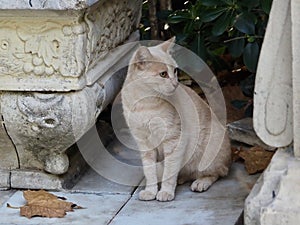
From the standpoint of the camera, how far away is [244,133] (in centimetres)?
495

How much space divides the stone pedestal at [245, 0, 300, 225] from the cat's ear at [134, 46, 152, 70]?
2.59ft

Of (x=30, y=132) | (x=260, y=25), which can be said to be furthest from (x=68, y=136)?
(x=260, y=25)

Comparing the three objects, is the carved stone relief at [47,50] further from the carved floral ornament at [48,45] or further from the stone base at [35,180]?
the stone base at [35,180]

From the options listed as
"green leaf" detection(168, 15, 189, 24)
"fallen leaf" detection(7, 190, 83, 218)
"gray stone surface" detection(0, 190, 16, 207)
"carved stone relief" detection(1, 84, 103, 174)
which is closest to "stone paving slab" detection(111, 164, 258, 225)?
"fallen leaf" detection(7, 190, 83, 218)

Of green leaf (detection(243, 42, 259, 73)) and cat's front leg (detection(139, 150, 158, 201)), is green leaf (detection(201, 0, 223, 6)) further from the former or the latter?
cat's front leg (detection(139, 150, 158, 201))

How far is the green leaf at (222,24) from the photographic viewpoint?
4.80m

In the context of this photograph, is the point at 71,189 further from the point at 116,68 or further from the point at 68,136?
the point at 116,68

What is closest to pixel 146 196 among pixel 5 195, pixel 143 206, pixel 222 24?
pixel 143 206

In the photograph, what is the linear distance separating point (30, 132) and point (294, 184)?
1423mm

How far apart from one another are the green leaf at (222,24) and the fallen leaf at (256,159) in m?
0.67

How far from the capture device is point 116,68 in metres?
4.75

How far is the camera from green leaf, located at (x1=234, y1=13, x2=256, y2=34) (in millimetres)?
4812

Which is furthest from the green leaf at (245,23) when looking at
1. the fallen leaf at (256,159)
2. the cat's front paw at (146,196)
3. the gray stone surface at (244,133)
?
the cat's front paw at (146,196)

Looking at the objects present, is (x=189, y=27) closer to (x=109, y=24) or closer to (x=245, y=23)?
(x=245, y=23)
